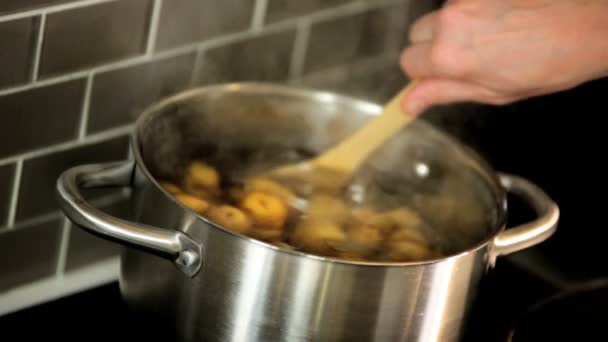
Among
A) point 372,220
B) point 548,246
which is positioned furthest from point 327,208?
point 548,246

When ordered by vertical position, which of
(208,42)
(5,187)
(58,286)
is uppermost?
(208,42)

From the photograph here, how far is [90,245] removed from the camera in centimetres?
86

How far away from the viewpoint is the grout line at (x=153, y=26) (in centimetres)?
79

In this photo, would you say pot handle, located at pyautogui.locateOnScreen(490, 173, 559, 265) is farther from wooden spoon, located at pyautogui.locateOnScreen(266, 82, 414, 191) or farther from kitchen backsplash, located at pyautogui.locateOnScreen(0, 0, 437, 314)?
kitchen backsplash, located at pyautogui.locateOnScreen(0, 0, 437, 314)

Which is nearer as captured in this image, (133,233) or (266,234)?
(133,233)

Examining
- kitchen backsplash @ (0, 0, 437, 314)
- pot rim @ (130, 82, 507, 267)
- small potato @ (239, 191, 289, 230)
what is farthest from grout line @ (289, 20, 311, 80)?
small potato @ (239, 191, 289, 230)

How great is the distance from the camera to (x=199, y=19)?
827 mm

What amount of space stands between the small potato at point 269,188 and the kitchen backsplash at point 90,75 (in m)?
0.11

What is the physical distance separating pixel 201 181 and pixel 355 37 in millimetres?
278

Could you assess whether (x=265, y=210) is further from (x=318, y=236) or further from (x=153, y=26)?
(x=153, y=26)

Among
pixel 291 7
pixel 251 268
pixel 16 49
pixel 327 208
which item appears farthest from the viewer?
pixel 291 7

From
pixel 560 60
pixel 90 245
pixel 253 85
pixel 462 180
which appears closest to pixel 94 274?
pixel 90 245

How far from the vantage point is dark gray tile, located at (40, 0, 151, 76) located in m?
0.73

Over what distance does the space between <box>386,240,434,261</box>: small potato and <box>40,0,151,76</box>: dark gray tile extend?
10.6 inches
